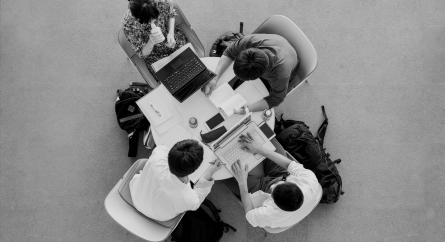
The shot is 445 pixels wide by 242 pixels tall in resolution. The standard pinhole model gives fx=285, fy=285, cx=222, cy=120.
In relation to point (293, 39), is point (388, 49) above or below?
below

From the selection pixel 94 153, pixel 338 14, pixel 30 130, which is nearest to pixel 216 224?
pixel 94 153

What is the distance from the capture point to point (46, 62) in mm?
2828

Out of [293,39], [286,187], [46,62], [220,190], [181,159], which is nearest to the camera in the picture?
[181,159]

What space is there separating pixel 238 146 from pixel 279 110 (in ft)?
3.24

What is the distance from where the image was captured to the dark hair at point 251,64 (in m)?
1.69

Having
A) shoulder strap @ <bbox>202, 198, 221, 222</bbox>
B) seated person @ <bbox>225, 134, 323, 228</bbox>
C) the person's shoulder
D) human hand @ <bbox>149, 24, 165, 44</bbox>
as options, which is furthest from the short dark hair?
the person's shoulder

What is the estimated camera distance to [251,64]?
1689mm

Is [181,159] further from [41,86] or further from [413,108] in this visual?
[413,108]

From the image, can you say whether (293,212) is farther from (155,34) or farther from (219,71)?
(155,34)

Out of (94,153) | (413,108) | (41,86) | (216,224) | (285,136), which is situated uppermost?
(41,86)

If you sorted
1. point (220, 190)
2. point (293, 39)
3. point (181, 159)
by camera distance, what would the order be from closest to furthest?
point (181, 159)
point (293, 39)
point (220, 190)

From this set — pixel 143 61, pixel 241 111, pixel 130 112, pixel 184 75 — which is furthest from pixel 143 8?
pixel 130 112

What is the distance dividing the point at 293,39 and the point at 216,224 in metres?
→ 1.62

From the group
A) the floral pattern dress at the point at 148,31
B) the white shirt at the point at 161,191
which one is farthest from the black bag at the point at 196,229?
the floral pattern dress at the point at 148,31
